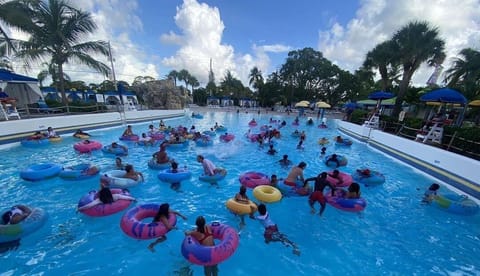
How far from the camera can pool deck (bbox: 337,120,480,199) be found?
283 inches

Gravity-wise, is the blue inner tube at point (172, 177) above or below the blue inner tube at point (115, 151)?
above

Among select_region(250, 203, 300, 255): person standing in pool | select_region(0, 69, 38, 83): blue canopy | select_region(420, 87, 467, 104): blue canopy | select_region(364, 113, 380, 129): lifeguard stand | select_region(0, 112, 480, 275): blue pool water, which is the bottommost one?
select_region(0, 112, 480, 275): blue pool water

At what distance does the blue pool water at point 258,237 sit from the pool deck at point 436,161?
0.69 m

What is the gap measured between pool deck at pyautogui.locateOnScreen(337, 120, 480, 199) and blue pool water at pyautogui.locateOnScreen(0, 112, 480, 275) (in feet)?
2.26

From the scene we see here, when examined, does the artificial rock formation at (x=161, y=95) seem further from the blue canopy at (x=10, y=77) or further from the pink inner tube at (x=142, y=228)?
the pink inner tube at (x=142, y=228)

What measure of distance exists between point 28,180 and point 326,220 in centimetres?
856

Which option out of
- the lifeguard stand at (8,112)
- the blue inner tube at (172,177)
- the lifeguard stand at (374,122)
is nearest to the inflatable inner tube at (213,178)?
the blue inner tube at (172,177)

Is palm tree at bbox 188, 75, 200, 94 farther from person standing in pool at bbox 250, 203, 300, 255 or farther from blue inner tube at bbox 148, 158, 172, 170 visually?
person standing in pool at bbox 250, 203, 300, 255

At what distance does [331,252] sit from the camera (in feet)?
14.1

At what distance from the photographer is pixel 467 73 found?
16891mm

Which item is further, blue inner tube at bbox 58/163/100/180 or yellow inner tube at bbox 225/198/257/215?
blue inner tube at bbox 58/163/100/180

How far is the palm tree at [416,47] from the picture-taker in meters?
14.8

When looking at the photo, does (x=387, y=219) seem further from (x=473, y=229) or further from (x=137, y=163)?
(x=137, y=163)

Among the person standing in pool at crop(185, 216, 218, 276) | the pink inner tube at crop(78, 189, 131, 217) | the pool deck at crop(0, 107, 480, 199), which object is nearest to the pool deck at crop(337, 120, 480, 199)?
Result: the pool deck at crop(0, 107, 480, 199)
